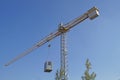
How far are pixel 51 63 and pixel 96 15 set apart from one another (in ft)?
39.6

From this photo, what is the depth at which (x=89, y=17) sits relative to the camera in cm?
5016

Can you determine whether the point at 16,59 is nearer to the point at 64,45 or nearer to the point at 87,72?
the point at 64,45

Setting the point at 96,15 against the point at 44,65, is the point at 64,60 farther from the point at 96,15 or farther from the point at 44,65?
the point at 96,15

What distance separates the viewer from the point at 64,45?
55438 millimetres

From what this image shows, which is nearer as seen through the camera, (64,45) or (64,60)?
(64,60)

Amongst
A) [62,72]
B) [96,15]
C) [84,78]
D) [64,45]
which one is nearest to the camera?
[84,78]

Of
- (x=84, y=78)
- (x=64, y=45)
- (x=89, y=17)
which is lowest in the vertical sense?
(x=84, y=78)

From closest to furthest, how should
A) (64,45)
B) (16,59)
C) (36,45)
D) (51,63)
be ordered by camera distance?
1. (51,63)
2. (64,45)
3. (36,45)
4. (16,59)

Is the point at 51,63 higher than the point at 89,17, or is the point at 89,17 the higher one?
the point at 89,17

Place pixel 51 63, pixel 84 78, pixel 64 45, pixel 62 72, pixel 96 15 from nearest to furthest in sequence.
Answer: pixel 84 78, pixel 62 72, pixel 51 63, pixel 96 15, pixel 64 45

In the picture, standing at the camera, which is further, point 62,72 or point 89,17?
point 89,17

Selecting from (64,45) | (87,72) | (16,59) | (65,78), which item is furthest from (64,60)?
(16,59)

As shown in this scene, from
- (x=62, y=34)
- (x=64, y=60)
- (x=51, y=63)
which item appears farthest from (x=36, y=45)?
(x=51, y=63)

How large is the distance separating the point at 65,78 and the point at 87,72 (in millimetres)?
5506
